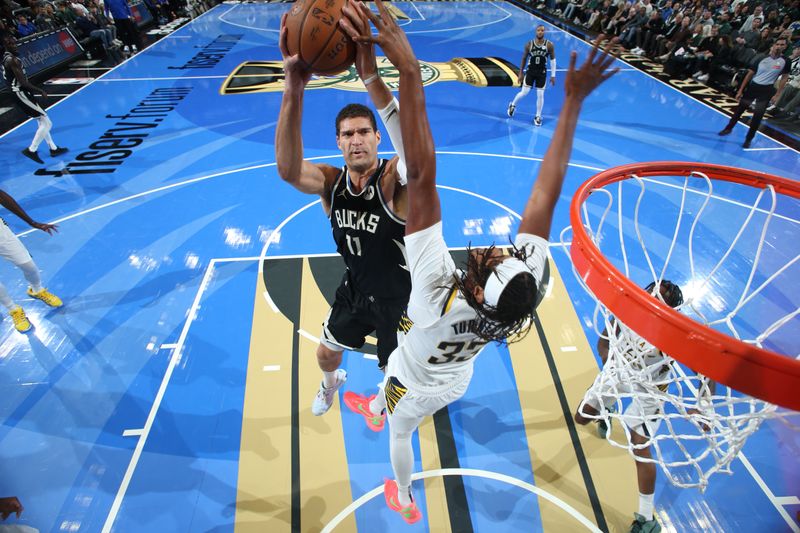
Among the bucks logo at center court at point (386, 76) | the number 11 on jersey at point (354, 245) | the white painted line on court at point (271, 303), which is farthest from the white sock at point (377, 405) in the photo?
the bucks logo at center court at point (386, 76)

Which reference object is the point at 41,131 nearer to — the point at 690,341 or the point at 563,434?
the point at 563,434

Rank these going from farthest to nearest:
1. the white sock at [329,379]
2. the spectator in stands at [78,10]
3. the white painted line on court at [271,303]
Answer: the spectator in stands at [78,10], the white painted line on court at [271,303], the white sock at [329,379]

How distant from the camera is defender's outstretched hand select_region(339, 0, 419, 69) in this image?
151cm

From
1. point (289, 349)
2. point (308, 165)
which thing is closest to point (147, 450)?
point (289, 349)

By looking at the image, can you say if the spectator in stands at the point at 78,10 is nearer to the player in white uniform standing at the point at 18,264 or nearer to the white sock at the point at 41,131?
the white sock at the point at 41,131

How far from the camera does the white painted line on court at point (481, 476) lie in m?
3.01

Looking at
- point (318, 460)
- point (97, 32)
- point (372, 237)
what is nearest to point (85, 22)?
point (97, 32)

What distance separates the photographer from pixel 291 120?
208cm

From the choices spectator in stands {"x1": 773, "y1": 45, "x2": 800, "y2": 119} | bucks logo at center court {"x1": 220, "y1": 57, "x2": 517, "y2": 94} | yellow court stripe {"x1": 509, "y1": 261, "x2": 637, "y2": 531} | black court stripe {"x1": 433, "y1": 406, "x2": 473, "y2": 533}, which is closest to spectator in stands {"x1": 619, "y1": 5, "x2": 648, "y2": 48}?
spectator in stands {"x1": 773, "y1": 45, "x2": 800, "y2": 119}

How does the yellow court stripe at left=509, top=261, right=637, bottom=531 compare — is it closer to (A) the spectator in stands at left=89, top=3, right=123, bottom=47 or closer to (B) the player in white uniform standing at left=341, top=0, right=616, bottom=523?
(B) the player in white uniform standing at left=341, top=0, right=616, bottom=523

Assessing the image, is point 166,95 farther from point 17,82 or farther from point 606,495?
point 606,495

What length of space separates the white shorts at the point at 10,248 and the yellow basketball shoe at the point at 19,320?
481 millimetres

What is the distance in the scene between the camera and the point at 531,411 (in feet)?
12.2

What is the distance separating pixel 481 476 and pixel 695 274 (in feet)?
12.3
